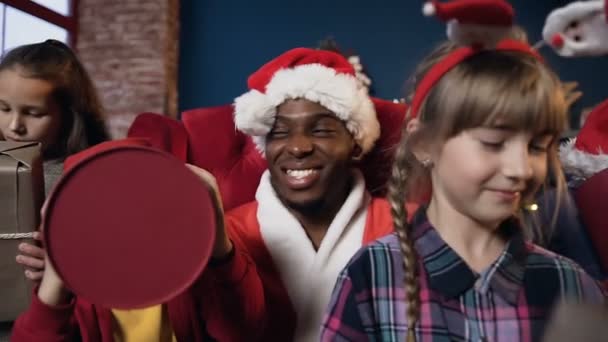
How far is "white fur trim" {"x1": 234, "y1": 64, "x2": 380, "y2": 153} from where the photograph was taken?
1228mm

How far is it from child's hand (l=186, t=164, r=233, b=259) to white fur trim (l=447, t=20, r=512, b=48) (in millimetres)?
402

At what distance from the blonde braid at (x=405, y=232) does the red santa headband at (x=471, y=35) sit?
0.30ft

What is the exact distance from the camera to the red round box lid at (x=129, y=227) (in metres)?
0.74

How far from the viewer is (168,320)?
1004mm

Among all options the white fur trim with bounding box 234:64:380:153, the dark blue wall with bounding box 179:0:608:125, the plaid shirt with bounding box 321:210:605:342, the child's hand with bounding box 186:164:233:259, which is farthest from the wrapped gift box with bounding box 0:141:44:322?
the dark blue wall with bounding box 179:0:608:125

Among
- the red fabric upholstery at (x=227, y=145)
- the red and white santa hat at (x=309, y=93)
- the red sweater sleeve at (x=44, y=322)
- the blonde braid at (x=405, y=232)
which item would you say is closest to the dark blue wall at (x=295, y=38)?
the red fabric upholstery at (x=227, y=145)

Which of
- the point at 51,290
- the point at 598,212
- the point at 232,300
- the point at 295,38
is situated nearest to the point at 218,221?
the point at 232,300

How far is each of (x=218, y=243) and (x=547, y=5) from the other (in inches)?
120

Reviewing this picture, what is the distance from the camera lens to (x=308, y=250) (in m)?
1.23

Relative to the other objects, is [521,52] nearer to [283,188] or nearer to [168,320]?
[283,188]

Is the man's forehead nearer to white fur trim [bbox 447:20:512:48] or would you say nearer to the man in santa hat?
the man in santa hat

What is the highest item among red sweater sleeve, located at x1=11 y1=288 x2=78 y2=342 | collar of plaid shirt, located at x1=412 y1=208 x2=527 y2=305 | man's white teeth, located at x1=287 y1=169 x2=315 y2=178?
man's white teeth, located at x1=287 y1=169 x2=315 y2=178

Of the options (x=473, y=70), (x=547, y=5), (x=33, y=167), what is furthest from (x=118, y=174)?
(x=547, y=5)

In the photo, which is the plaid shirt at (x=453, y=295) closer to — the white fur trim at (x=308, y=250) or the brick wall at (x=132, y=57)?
the white fur trim at (x=308, y=250)
